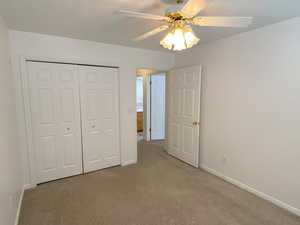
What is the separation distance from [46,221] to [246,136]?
278 centimetres

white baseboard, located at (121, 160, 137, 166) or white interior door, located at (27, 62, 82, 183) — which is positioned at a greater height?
white interior door, located at (27, 62, 82, 183)

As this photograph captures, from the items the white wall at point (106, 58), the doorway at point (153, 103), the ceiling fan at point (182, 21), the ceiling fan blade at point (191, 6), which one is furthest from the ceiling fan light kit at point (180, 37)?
the doorway at point (153, 103)

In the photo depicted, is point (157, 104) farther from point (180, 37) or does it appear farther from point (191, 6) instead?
point (191, 6)

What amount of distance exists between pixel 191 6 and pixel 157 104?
12.7 feet

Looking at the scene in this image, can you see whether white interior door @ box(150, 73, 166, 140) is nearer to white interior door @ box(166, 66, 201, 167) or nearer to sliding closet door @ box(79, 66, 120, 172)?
white interior door @ box(166, 66, 201, 167)

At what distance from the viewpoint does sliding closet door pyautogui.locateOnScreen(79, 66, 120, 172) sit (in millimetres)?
2947

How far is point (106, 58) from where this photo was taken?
3035 millimetres

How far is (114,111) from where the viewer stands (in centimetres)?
323

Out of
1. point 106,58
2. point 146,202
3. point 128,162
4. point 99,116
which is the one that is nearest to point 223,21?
point 106,58

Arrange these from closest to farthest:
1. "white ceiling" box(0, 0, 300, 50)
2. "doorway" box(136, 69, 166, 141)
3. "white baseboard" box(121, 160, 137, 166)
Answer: "white ceiling" box(0, 0, 300, 50)
"white baseboard" box(121, 160, 137, 166)
"doorway" box(136, 69, 166, 141)

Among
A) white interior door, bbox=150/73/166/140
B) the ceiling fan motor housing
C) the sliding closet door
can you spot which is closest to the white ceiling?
the ceiling fan motor housing

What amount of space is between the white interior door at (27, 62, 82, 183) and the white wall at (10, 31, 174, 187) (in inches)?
6.2

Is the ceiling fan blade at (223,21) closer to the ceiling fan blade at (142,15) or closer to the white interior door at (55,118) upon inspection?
the ceiling fan blade at (142,15)

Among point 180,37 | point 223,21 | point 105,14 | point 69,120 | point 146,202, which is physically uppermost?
point 105,14
